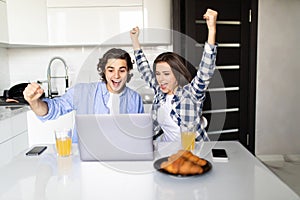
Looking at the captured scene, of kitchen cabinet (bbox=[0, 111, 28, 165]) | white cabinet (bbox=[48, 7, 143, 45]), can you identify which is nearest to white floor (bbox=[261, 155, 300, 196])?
white cabinet (bbox=[48, 7, 143, 45])

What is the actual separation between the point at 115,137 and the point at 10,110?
5.54 ft

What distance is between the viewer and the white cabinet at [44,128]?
8.76 feet

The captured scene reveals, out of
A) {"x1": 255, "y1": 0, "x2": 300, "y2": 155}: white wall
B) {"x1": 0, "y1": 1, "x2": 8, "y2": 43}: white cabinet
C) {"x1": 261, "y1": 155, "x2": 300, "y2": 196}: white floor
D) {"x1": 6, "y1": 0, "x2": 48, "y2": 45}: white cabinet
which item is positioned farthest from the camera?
{"x1": 255, "y1": 0, "x2": 300, "y2": 155}: white wall

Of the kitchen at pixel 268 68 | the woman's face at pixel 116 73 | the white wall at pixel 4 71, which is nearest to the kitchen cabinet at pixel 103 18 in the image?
the kitchen at pixel 268 68

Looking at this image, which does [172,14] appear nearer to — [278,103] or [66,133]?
[278,103]

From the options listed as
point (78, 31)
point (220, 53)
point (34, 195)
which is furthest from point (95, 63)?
point (220, 53)

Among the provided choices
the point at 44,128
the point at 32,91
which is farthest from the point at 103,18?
the point at 32,91

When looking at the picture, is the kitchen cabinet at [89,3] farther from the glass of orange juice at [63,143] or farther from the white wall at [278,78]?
the glass of orange juice at [63,143]

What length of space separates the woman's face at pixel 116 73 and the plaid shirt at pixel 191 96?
0.20 metres

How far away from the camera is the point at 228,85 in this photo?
306 centimetres

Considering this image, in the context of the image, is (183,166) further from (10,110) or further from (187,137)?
(10,110)

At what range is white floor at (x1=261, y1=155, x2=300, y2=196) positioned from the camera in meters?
2.90

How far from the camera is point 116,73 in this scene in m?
1.31

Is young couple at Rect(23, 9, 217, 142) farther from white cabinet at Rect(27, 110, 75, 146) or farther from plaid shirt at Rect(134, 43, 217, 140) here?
white cabinet at Rect(27, 110, 75, 146)
